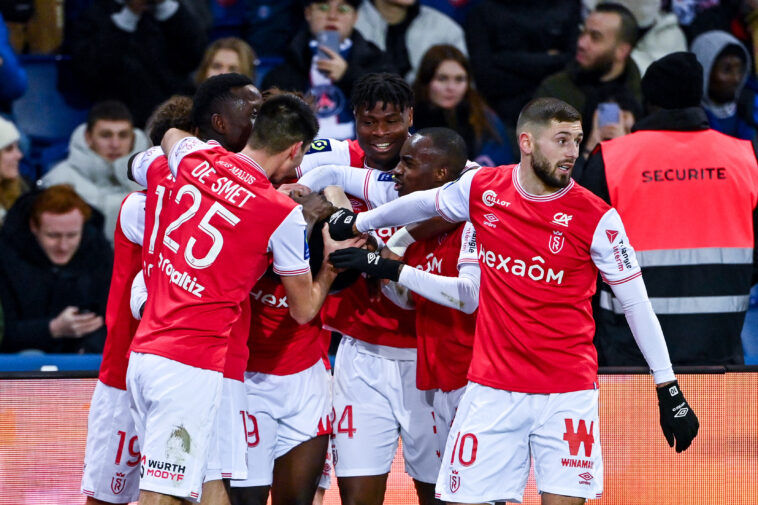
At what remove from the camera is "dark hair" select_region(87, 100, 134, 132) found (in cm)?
768

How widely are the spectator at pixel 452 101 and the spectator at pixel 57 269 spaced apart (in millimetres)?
2353

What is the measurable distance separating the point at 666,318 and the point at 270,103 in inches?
91.6

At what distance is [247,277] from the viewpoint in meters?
4.24

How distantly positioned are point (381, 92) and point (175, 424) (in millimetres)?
1800

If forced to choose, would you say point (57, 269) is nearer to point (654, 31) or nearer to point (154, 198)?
point (154, 198)

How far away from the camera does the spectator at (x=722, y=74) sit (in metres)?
8.05

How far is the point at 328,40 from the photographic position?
7.92m

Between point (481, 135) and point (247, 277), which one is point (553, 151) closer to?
point (247, 277)

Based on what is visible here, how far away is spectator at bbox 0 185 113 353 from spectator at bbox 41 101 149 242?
389mm

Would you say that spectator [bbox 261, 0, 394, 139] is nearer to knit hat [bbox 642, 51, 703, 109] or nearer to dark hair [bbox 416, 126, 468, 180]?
knit hat [bbox 642, 51, 703, 109]

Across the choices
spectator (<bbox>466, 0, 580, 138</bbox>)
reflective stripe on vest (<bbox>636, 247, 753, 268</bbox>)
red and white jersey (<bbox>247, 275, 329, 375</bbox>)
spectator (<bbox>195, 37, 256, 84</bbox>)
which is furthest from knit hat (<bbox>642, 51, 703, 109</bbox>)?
spectator (<bbox>195, 37, 256, 84</bbox>)

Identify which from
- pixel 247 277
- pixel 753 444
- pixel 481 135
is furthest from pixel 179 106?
pixel 481 135

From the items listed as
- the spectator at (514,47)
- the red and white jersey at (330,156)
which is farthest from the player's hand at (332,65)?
the red and white jersey at (330,156)

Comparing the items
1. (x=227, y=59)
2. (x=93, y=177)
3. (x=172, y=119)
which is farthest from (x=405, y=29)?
(x=172, y=119)
